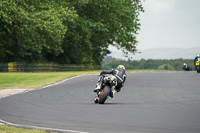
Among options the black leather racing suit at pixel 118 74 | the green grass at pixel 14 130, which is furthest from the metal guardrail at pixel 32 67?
the green grass at pixel 14 130

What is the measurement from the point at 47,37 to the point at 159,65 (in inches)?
3387

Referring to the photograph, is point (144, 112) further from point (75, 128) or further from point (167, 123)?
point (75, 128)

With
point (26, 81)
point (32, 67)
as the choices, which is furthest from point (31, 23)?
point (32, 67)

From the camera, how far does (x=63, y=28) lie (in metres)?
39.6

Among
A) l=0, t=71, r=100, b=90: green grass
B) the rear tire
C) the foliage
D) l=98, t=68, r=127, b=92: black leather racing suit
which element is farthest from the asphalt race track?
the foliage

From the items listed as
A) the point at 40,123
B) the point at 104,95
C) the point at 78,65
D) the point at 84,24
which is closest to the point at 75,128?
the point at 40,123

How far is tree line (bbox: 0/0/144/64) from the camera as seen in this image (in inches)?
1442

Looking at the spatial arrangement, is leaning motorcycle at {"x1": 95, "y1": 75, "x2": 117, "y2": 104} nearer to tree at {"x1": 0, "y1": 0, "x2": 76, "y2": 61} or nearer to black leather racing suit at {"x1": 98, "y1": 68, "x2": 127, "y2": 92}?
black leather racing suit at {"x1": 98, "y1": 68, "x2": 127, "y2": 92}

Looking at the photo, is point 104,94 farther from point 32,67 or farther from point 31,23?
point 32,67

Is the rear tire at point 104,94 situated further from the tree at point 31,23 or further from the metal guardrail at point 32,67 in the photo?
the metal guardrail at point 32,67

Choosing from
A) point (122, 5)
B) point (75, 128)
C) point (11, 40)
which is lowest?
point (75, 128)

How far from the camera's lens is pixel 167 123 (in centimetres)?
1027

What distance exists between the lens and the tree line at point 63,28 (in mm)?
36625

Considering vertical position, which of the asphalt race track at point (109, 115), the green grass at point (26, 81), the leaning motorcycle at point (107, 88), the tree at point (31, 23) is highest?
the tree at point (31, 23)
